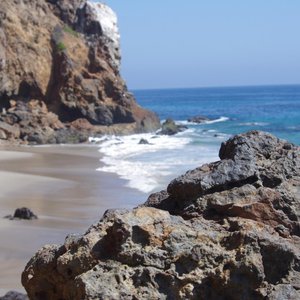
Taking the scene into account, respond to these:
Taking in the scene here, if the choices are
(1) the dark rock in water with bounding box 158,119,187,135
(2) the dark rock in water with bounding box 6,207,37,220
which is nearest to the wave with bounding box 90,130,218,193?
(1) the dark rock in water with bounding box 158,119,187,135

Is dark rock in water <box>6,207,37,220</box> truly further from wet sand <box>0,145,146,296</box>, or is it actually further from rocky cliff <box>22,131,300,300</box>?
rocky cliff <box>22,131,300,300</box>

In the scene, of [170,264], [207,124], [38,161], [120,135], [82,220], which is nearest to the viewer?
[170,264]

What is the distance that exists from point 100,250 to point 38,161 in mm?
23795

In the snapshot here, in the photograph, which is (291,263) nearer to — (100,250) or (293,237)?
(293,237)

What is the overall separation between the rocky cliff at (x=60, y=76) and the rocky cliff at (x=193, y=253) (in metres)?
32.8

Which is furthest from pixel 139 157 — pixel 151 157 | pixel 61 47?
pixel 61 47

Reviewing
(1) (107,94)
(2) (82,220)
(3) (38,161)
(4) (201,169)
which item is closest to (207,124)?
(1) (107,94)

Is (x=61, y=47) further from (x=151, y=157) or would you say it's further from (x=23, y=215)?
(x=23, y=215)

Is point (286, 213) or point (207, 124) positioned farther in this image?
point (207, 124)

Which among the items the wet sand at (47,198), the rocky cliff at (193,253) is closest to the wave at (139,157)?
the wet sand at (47,198)

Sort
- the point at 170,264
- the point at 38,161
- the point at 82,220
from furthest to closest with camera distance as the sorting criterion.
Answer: the point at 38,161
the point at 82,220
the point at 170,264

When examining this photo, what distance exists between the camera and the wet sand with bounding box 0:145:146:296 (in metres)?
11.9

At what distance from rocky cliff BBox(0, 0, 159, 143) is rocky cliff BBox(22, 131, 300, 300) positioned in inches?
1292

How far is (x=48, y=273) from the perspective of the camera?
5242mm
